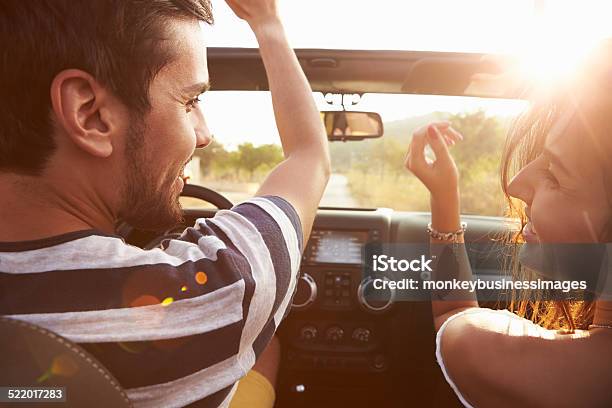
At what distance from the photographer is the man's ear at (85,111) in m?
1.09

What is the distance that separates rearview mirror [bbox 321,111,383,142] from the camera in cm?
372

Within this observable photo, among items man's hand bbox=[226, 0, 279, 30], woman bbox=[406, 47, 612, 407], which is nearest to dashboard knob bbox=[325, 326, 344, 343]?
woman bbox=[406, 47, 612, 407]

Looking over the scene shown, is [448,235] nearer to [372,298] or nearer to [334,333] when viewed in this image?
[372,298]

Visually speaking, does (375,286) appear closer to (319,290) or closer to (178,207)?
(319,290)

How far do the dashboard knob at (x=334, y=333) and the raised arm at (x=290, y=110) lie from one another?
2.68 meters

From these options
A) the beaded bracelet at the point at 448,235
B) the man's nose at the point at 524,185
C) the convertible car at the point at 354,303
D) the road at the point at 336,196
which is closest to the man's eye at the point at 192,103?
the road at the point at 336,196

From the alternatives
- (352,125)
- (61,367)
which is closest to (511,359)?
(61,367)

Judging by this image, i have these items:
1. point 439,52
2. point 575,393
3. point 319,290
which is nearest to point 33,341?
point 575,393

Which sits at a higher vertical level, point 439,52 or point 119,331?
point 439,52

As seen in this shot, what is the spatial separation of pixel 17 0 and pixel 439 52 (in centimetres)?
236

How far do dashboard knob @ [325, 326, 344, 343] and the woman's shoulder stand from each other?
2.30m

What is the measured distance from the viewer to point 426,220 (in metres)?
3.95

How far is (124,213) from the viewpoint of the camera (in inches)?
51.1

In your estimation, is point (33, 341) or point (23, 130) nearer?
point (33, 341)
